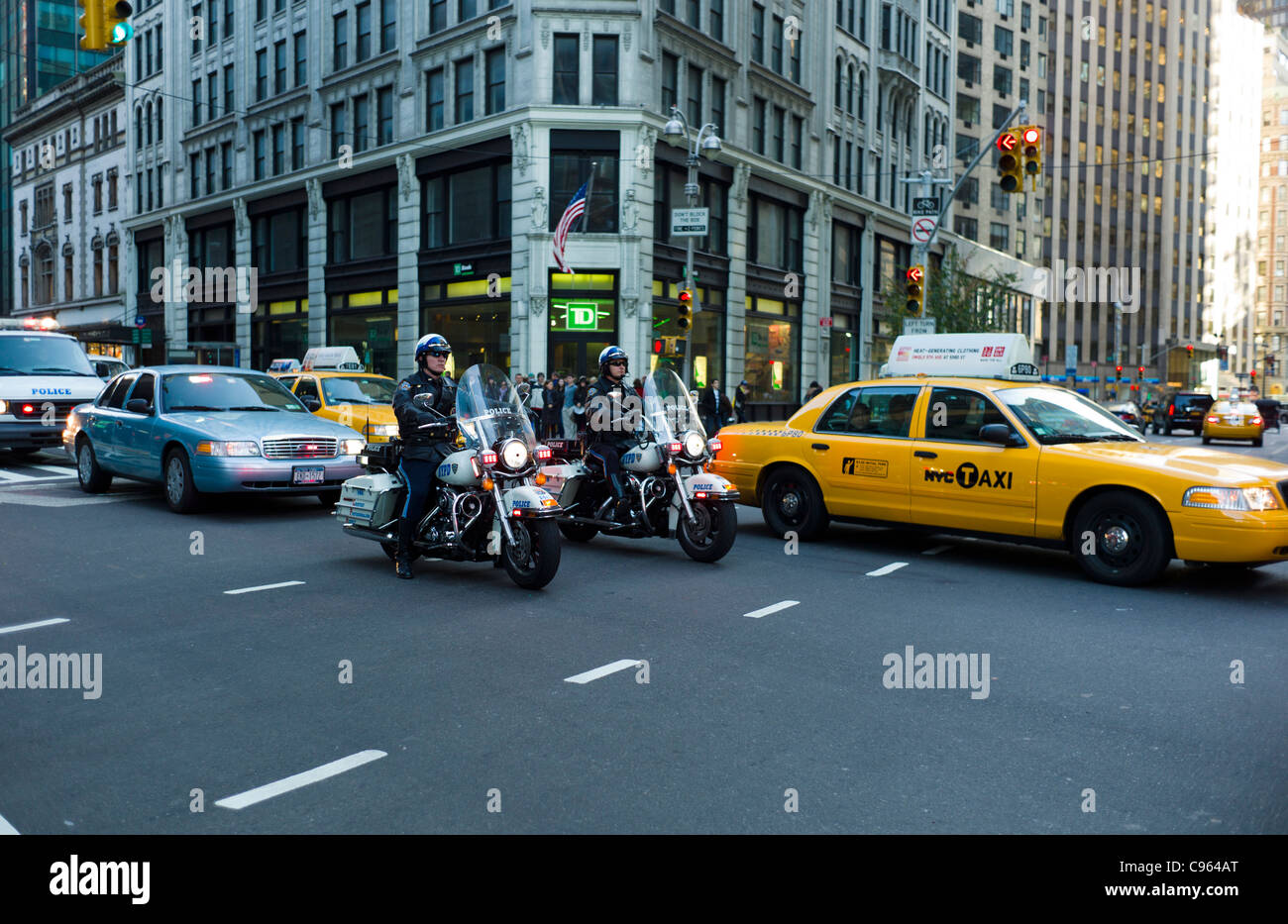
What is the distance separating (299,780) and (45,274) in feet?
230

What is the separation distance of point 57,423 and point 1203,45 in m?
107

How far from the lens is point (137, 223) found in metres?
50.5

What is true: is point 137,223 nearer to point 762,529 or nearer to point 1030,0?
point 762,529

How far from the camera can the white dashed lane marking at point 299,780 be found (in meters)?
4.00

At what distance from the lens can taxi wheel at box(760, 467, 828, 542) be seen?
11023 mm

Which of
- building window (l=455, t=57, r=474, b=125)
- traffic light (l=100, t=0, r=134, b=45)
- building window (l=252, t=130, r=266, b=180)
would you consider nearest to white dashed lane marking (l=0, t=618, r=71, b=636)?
traffic light (l=100, t=0, r=134, b=45)

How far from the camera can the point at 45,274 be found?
64.9 m

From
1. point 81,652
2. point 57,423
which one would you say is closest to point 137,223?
point 57,423

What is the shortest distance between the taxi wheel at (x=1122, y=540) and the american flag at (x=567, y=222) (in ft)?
72.3

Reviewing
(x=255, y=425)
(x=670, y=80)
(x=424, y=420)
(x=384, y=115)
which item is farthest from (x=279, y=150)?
(x=424, y=420)

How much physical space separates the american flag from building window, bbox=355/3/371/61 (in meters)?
10.9

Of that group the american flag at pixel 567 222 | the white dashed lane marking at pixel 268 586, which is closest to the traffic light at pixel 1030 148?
the white dashed lane marking at pixel 268 586

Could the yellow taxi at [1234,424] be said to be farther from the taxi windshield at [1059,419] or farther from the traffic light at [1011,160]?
the taxi windshield at [1059,419]

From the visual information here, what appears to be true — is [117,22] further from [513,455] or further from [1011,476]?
[1011,476]
